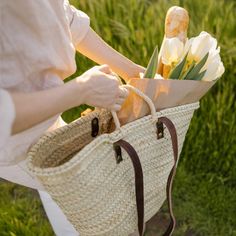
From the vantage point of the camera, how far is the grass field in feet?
6.89

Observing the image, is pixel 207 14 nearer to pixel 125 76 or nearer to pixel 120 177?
pixel 125 76

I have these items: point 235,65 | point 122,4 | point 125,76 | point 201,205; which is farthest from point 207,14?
point 125,76

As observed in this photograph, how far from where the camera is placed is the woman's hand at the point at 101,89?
110 cm

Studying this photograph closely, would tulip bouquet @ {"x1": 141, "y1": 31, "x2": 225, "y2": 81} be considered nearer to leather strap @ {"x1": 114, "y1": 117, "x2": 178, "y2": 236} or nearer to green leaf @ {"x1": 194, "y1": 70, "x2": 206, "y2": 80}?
green leaf @ {"x1": 194, "y1": 70, "x2": 206, "y2": 80}

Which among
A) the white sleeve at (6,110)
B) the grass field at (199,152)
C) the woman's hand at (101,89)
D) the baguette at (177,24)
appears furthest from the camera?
the grass field at (199,152)

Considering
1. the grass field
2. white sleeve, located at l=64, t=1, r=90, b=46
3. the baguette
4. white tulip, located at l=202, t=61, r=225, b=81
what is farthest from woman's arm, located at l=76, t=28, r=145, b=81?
the grass field

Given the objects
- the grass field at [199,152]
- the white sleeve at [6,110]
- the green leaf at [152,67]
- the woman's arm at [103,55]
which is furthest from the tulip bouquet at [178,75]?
the grass field at [199,152]

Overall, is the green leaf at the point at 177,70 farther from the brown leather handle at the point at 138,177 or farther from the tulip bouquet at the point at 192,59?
the brown leather handle at the point at 138,177

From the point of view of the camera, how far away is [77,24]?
1352mm

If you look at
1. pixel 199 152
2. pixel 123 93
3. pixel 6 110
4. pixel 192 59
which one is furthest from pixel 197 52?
pixel 199 152

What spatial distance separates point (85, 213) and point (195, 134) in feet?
3.79

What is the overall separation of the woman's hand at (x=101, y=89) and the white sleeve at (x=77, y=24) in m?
0.25

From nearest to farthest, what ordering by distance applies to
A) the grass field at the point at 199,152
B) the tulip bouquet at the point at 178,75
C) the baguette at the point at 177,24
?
the tulip bouquet at the point at 178,75, the baguette at the point at 177,24, the grass field at the point at 199,152

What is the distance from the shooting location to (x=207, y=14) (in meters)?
2.44
